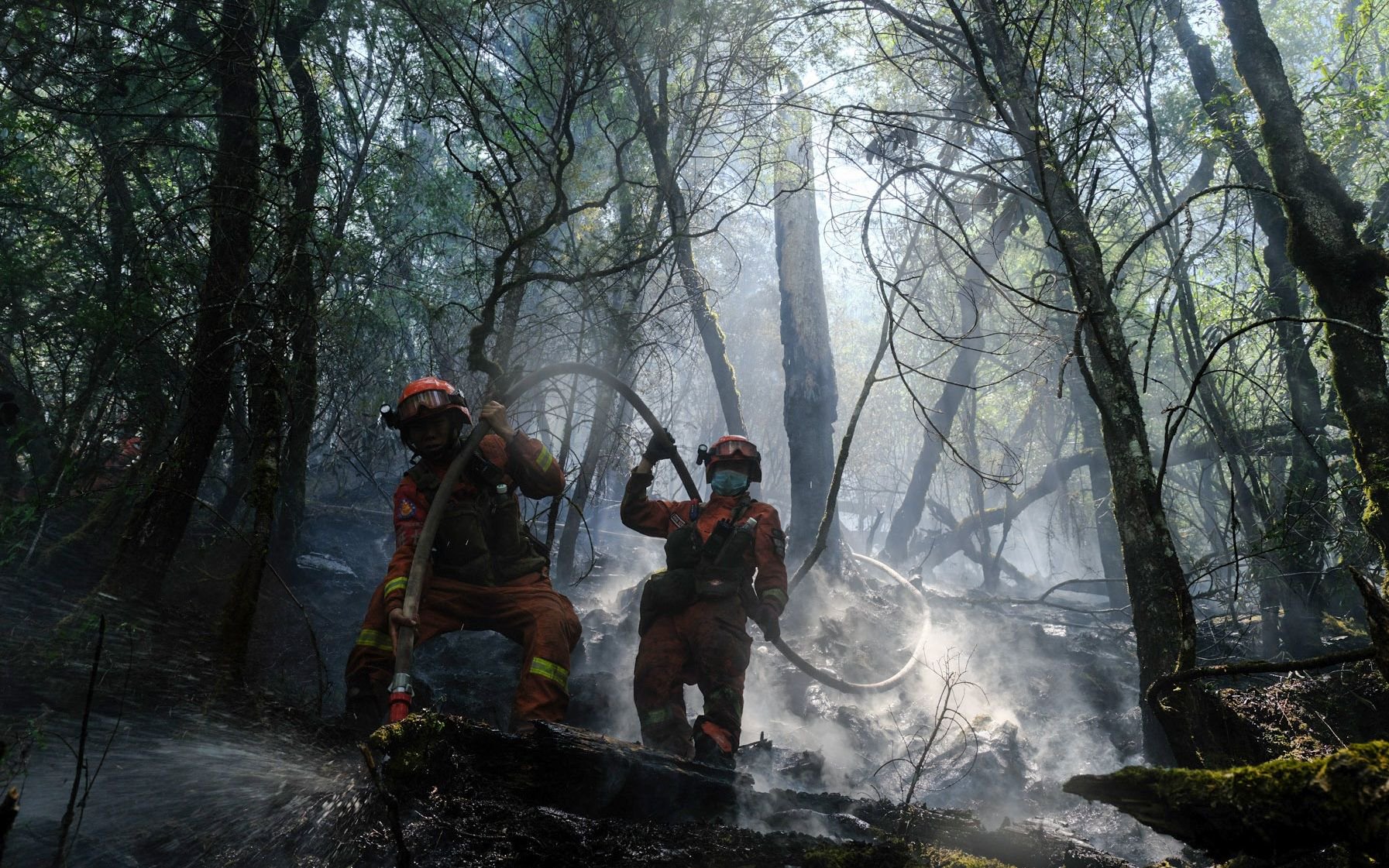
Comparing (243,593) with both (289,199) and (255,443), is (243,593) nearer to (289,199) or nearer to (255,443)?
(255,443)

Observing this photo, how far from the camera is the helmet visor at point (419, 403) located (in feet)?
16.3

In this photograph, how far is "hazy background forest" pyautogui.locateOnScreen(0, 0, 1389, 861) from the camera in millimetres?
4191

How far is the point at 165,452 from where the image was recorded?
5.12 m

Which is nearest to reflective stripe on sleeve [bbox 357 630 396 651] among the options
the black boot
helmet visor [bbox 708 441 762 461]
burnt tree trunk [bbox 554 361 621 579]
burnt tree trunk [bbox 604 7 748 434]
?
the black boot

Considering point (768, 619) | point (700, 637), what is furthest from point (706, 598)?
point (768, 619)

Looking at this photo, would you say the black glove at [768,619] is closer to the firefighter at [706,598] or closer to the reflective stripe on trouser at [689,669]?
the firefighter at [706,598]

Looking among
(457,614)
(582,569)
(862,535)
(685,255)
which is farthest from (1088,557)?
(457,614)

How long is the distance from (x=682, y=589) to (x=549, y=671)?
135 cm

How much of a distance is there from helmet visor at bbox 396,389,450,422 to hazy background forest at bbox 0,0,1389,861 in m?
0.69

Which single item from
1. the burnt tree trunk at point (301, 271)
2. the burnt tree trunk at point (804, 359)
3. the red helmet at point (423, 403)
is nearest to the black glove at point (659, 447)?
the red helmet at point (423, 403)

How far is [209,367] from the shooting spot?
4.95m

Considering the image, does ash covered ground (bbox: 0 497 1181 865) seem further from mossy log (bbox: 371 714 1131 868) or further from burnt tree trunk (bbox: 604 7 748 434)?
burnt tree trunk (bbox: 604 7 748 434)

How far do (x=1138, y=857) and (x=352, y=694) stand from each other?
475cm

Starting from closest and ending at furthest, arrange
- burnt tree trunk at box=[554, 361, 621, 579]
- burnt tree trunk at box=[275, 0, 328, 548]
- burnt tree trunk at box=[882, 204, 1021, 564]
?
1. burnt tree trunk at box=[275, 0, 328, 548]
2. burnt tree trunk at box=[554, 361, 621, 579]
3. burnt tree trunk at box=[882, 204, 1021, 564]
